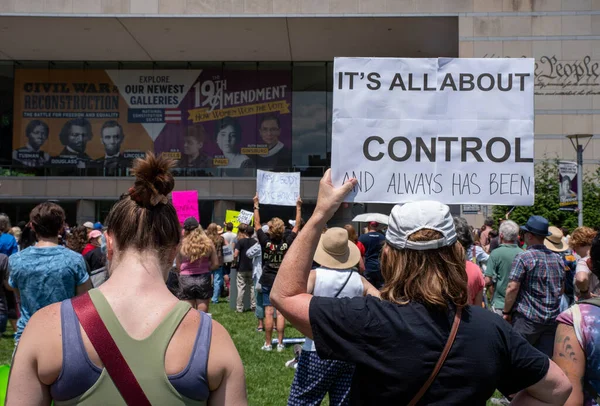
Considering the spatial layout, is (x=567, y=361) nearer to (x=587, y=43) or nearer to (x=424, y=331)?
(x=424, y=331)

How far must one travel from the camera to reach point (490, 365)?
2.20 meters

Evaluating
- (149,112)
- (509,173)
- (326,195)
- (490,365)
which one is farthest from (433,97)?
(149,112)

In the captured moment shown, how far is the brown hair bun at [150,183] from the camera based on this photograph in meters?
2.17

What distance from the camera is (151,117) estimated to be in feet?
111

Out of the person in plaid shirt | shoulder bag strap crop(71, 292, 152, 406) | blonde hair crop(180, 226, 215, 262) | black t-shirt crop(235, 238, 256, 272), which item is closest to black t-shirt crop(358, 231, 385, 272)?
blonde hair crop(180, 226, 215, 262)

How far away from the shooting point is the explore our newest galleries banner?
33531mm

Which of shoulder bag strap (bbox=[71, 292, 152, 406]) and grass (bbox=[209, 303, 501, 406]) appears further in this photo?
grass (bbox=[209, 303, 501, 406])

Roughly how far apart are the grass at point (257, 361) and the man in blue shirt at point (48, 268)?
111 inches

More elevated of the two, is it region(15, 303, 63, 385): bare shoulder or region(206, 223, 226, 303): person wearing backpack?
region(15, 303, 63, 385): bare shoulder

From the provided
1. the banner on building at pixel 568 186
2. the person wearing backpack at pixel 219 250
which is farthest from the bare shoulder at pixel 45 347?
the banner on building at pixel 568 186

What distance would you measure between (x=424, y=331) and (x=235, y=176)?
102 ft

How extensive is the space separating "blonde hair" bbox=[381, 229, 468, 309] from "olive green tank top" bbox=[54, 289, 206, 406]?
84 centimetres

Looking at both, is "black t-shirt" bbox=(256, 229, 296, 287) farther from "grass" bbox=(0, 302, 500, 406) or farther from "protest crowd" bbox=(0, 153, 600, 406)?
"protest crowd" bbox=(0, 153, 600, 406)

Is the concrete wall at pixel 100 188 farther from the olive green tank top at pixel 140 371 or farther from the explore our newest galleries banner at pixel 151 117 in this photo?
the olive green tank top at pixel 140 371
